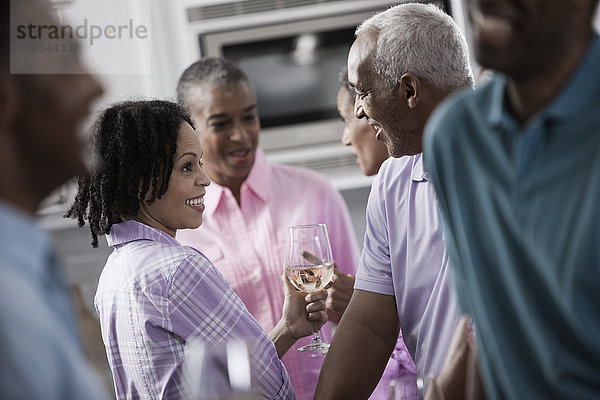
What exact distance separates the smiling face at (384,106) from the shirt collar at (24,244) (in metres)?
0.95

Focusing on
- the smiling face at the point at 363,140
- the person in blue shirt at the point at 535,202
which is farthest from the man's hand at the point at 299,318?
the person in blue shirt at the point at 535,202

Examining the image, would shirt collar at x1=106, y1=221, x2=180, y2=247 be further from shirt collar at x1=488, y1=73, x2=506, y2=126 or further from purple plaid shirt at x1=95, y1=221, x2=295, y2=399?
shirt collar at x1=488, y1=73, x2=506, y2=126

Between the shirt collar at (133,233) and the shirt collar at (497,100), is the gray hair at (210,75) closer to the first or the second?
the shirt collar at (133,233)

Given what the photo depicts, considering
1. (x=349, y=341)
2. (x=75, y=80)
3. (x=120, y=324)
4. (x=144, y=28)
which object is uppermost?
(x=144, y=28)

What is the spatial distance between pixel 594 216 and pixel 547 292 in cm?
8

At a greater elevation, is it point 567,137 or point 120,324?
point 567,137

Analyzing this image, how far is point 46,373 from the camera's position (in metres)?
0.51

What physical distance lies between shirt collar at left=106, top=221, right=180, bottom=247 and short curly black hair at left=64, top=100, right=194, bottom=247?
0.03m

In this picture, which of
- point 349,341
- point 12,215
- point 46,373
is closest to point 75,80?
point 12,215

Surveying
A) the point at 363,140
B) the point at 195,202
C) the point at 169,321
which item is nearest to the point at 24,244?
the point at 169,321

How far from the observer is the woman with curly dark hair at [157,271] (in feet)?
4.05

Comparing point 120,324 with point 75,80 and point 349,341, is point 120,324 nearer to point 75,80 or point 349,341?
point 349,341

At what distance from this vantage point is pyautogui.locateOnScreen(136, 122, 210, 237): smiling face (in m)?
1.42

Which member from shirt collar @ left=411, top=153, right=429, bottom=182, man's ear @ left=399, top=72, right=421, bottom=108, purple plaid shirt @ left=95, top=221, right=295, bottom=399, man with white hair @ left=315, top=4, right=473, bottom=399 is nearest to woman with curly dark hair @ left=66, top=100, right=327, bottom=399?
purple plaid shirt @ left=95, top=221, right=295, bottom=399
